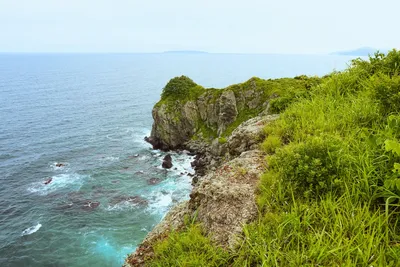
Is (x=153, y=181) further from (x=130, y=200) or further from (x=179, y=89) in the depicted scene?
(x=179, y=89)

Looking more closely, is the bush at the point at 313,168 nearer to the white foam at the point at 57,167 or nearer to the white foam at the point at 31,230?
the white foam at the point at 31,230

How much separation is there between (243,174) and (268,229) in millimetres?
2251

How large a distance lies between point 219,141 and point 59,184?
95.9ft

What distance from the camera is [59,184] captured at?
46.3m

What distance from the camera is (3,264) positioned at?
29.4 meters

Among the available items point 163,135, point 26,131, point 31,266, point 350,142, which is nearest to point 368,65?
point 350,142

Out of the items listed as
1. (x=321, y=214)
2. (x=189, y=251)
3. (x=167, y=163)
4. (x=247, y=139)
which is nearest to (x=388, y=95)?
(x=247, y=139)

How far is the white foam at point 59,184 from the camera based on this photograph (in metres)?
44.0

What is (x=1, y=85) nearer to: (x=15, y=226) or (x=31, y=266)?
(x=15, y=226)

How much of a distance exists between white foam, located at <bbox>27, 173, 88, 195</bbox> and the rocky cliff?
67.2 feet

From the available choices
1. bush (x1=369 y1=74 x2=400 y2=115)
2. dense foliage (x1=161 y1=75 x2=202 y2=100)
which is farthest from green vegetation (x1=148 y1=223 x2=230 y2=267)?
dense foliage (x1=161 y1=75 x2=202 y2=100)

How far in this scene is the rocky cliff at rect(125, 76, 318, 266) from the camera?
6.06m

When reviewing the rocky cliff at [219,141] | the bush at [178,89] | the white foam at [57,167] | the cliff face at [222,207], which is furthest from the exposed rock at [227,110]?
the cliff face at [222,207]

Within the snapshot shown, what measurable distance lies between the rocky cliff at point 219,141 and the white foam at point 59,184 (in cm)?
2049
